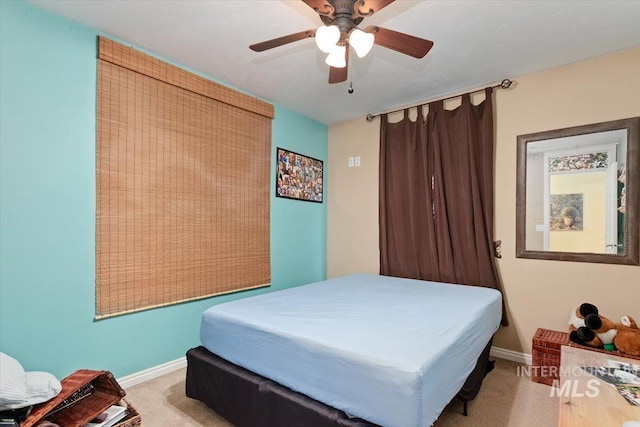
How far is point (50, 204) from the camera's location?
1.98 m

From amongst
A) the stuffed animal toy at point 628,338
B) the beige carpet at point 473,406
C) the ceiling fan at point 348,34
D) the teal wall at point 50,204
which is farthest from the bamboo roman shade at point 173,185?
the stuffed animal toy at point 628,338

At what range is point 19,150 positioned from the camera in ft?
6.12

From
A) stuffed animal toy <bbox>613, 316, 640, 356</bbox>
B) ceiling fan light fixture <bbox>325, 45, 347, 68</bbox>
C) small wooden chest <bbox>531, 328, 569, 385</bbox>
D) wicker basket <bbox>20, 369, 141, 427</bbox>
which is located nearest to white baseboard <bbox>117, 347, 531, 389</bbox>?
small wooden chest <bbox>531, 328, 569, 385</bbox>

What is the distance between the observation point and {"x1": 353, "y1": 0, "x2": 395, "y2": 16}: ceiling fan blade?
145 centimetres

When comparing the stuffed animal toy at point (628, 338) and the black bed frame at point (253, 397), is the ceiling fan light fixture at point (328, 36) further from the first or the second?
the stuffed animal toy at point (628, 338)

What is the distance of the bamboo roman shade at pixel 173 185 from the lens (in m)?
2.23

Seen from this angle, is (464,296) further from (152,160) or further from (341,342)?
(152,160)

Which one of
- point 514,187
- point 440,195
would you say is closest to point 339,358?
point 440,195

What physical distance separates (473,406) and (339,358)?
50.9 inches

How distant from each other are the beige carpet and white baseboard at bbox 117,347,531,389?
0.15 feet

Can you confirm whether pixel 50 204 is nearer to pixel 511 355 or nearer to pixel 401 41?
pixel 401 41

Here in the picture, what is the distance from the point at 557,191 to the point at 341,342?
237cm

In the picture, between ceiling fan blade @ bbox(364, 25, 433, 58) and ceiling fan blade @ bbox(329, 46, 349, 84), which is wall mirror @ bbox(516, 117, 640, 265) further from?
ceiling fan blade @ bbox(329, 46, 349, 84)

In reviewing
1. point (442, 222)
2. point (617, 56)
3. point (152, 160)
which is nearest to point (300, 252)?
point (442, 222)
